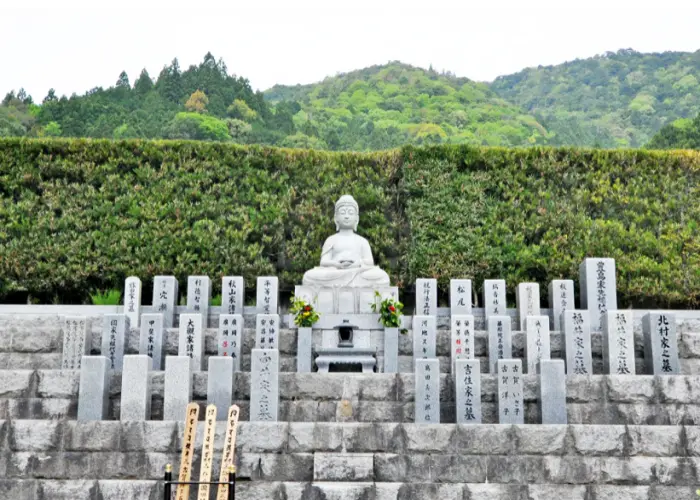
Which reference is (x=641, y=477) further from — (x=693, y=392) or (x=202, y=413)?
(x=202, y=413)

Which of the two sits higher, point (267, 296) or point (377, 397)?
point (267, 296)

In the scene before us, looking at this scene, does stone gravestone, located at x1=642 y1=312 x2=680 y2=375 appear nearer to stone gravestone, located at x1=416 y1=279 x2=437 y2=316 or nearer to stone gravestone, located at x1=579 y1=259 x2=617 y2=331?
stone gravestone, located at x1=579 y1=259 x2=617 y2=331

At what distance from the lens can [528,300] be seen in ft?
40.0

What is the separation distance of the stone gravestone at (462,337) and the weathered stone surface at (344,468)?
3.03 meters

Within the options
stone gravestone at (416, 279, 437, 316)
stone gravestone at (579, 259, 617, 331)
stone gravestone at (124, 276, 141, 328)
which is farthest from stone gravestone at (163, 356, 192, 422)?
stone gravestone at (579, 259, 617, 331)

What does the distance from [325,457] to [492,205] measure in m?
7.35

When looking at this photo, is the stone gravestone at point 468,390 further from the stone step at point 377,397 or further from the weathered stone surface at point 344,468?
the weathered stone surface at point 344,468

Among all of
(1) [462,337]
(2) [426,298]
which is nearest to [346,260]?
(2) [426,298]

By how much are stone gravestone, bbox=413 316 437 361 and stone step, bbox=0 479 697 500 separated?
9.89ft

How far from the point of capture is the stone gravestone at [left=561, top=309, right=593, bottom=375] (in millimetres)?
10688

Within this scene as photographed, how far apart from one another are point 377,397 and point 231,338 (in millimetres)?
2278

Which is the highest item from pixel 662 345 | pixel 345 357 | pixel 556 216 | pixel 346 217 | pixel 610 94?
pixel 610 94

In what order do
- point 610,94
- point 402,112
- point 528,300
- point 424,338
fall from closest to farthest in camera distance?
point 424,338 → point 528,300 → point 402,112 → point 610,94

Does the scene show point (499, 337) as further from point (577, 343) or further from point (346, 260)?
point (346, 260)
